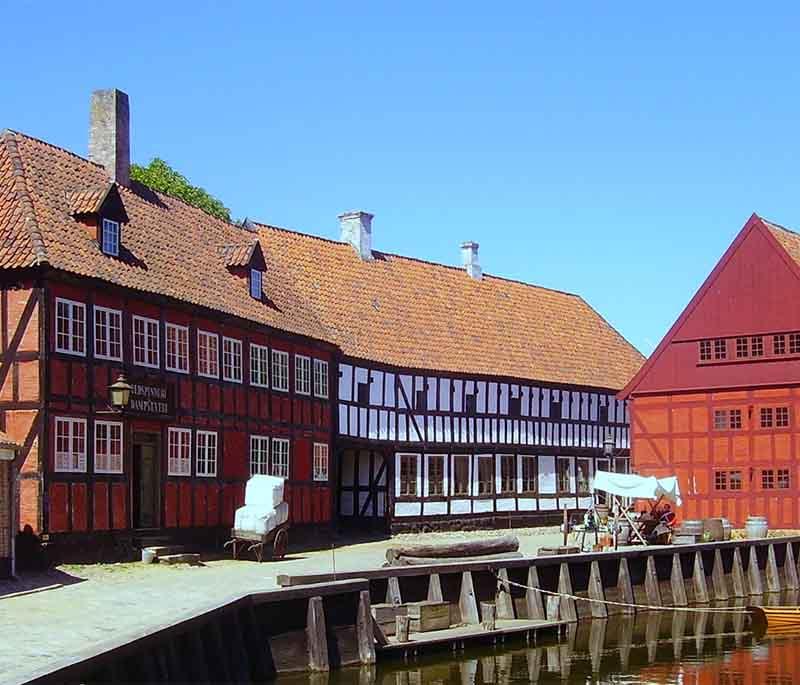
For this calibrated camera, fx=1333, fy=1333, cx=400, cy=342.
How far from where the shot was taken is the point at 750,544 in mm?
33000

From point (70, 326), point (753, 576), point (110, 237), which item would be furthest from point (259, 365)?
point (753, 576)

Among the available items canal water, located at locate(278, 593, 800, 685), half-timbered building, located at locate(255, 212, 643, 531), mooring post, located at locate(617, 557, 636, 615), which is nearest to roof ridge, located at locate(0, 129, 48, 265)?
canal water, located at locate(278, 593, 800, 685)

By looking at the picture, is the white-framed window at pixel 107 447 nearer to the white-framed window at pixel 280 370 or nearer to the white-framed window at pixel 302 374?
the white-framed window at pixel 280 370

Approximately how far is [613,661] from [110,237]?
1315 cm

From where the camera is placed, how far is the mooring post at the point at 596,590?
2705 cm

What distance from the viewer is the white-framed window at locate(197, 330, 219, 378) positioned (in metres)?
29.5

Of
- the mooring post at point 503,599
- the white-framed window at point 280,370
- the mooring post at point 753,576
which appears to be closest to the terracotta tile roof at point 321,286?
the white-framed window at point 280,370

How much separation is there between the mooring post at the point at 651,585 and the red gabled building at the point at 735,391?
1112 cm

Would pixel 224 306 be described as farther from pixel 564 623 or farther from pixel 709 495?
pixel 709 495

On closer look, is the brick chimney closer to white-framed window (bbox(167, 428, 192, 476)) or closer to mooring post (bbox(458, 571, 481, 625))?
white-framed window (bbox(167, 428, 192, 476))

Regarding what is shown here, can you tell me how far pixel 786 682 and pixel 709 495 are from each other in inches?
815

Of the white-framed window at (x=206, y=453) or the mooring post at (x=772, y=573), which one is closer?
the white-framed window at (x=206, y=453)

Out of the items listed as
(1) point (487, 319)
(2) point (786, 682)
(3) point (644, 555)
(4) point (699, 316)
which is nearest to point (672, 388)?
(4) point (699, 316)

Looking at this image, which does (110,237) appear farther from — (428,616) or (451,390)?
(451,390)
